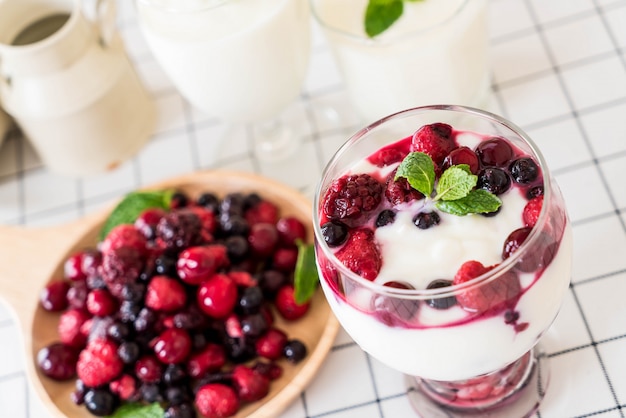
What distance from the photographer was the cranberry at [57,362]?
57.2 inches

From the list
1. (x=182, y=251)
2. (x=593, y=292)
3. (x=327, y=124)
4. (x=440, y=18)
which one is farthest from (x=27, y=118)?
(x=593, y=292)

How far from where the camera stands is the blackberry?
4.86 feet

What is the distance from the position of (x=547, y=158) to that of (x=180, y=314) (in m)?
0.70

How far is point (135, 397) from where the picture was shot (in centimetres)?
140

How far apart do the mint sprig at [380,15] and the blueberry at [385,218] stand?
0.51 m

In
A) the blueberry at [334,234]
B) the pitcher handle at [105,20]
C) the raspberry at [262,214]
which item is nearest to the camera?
the blueberry at [334,234]

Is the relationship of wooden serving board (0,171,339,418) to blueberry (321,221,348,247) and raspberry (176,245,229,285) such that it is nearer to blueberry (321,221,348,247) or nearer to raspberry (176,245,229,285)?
raspberry (176,245,229,285)

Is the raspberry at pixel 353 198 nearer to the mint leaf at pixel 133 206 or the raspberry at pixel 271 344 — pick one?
the raspberry at pixel 271 344

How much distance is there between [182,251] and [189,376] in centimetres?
21

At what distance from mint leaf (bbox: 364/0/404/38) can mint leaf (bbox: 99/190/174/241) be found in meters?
0.50

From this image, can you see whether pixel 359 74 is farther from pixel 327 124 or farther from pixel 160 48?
pixel 160 48

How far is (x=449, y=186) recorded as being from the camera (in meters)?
1.01

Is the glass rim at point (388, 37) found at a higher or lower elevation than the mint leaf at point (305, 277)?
higher

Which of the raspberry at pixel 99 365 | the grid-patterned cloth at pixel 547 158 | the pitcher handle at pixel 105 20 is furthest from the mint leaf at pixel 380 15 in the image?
the raspberry at pixel 99 365
